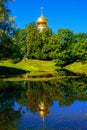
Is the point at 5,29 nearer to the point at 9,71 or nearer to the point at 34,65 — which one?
the point at 9,71

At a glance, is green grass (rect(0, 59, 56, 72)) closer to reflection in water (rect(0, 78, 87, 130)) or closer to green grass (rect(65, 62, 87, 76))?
green grass (rect(65, 62, 87, 76))

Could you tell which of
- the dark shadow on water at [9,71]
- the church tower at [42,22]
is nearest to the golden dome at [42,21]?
the church tower at [42,22]

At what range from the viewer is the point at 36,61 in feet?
360

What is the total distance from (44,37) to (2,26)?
168ft

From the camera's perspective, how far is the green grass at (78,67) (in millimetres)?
98812

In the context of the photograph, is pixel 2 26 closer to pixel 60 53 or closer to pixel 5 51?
pixel 5 51

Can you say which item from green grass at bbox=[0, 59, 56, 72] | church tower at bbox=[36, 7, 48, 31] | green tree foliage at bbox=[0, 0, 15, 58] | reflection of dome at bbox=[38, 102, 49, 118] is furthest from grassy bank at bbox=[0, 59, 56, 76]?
reflection of dome at bbox=[38, 102, 49, 118]

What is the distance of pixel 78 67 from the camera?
103812 millimetres

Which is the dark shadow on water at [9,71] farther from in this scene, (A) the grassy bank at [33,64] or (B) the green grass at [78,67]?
(B) the green grass at [78,67]

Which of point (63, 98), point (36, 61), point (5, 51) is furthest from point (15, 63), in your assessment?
point (63, 98)

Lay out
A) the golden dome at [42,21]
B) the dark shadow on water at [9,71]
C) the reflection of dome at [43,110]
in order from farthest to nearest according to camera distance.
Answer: the golden dome at [42,21], the dark shadow on water at [9,71], the reflection of dome at [43,110]

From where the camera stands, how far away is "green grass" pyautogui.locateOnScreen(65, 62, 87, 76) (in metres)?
98.8

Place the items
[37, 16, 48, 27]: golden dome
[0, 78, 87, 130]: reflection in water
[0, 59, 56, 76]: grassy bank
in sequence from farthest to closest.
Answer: [37, 16, 48, 27]: golden dome, [0, 59, 56, 76]: grassy bank, [0, 78, 87, 130]: reflection in water

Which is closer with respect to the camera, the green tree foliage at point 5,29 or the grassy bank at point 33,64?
the green tree foliage at point 5,29
